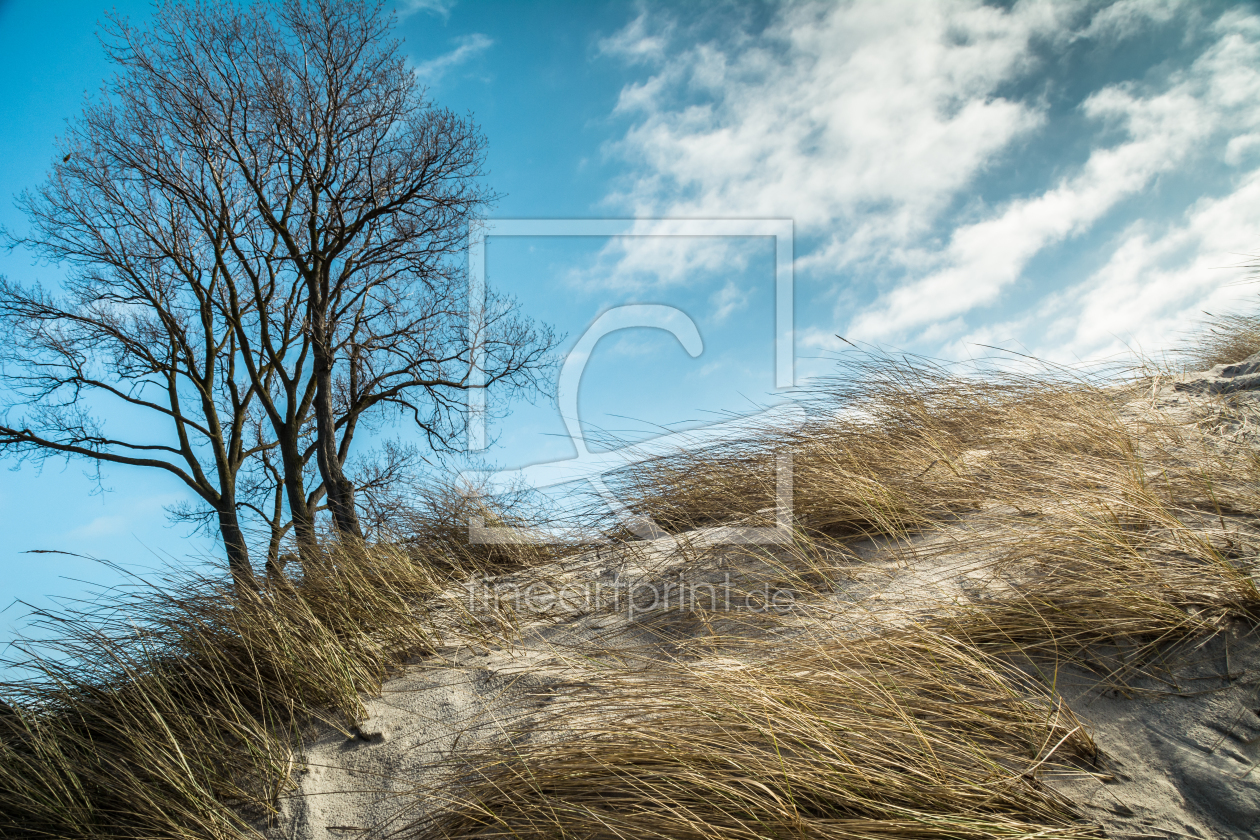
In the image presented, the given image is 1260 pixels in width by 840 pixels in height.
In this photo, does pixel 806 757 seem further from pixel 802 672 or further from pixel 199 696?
pixel 199 696

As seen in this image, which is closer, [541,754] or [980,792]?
[980,792]

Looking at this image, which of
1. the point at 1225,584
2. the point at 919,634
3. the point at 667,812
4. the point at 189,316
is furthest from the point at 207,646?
the point at 189,316

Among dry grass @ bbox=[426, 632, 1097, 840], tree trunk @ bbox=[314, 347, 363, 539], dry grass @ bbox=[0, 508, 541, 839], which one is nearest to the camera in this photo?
dry grass @ bbox=[426, 632, 1097, 840]

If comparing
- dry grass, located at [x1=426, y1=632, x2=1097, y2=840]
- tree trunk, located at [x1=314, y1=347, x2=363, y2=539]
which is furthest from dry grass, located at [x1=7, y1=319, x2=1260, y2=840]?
tree trunk, located at [x1=314, y1=347, x2=363, y2=539]

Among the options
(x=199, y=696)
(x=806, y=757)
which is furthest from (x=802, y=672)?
(x=199, y=696)

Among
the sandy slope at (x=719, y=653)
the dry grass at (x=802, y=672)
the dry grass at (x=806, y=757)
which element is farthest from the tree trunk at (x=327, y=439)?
the dry grass at (x=806, y=757)

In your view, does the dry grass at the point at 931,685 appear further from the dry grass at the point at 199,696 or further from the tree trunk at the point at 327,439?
the tree trunk at the point at 327,439

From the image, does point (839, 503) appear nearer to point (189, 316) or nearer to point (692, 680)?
point (692, 680)

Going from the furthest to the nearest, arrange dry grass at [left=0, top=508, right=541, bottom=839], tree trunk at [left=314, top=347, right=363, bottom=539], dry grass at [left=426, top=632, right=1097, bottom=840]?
tree trunk at [left=314, top=347, right=363, bottom=539] → dry grass at [left=0, top=508, right=541, bottom=839] → dry grass at [left=426, top=632, right=1097, bottom=840]

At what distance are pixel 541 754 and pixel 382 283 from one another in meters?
10.8

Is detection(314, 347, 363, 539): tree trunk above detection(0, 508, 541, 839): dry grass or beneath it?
above

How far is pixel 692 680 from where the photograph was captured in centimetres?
214

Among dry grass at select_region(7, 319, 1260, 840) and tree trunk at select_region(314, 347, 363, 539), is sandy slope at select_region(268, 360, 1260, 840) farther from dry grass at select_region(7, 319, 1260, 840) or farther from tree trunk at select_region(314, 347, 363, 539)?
tree trunk at select_region(314, 347, 363, 539)

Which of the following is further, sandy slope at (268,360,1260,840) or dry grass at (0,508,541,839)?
dry grass at (0,508,541,839)
